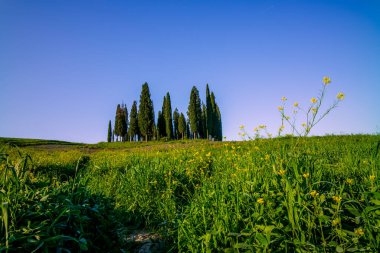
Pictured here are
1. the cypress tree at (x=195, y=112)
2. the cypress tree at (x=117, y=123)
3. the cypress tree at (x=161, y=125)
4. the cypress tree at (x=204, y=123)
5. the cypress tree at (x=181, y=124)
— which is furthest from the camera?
the cypress tree at (x=117, y=123)

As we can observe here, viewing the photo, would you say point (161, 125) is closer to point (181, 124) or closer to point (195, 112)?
point (181, 124)

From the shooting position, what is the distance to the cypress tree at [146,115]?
51094mm

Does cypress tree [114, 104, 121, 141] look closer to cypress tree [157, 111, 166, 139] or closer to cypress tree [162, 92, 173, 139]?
cypress tree [157, 111, 166, 139]

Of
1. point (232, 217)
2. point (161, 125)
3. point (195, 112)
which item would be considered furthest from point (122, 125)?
point (232, 217)

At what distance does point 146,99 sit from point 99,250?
51238 millimetres

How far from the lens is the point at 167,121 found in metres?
52.7

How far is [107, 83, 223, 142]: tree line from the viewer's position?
170 ft

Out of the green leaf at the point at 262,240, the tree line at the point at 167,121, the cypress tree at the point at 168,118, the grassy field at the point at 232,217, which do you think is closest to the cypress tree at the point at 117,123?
Answer: the tree line at the point at 167,121

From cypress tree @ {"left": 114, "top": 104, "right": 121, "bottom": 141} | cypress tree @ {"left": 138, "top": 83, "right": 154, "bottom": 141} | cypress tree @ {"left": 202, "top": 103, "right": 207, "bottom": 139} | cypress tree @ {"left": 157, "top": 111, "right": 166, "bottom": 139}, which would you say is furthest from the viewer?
cypress tree @ {"left": 114, "top": 104, "right": 121, "bottom": 141}

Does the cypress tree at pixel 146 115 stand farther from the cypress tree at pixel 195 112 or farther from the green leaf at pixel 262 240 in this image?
the green leaf at pixel 262 240

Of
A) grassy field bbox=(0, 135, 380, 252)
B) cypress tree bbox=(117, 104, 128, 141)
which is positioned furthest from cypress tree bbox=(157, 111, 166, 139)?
grassy field bbox=(0, 135, 380, 252)

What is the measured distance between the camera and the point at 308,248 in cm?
201

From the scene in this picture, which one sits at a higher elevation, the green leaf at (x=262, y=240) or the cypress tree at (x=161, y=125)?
the cypress tree at (x=161, y=125)

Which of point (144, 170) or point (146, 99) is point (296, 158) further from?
point (146, 99)
